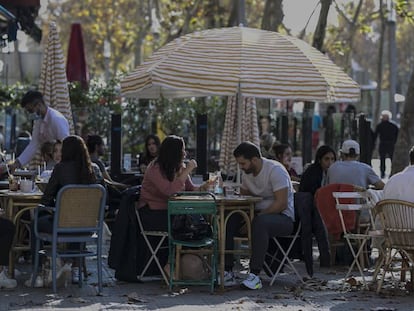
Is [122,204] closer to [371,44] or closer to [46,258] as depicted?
[46,258]

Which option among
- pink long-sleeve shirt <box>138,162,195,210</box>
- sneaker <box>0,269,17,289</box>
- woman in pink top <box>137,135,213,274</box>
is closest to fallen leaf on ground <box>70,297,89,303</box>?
sneaker <box>0,269,17,289</box>

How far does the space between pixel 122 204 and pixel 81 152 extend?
80 centimetres

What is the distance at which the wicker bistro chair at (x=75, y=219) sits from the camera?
10180 mm

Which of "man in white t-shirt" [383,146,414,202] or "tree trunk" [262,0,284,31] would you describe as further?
"tree trunk" [262,0,284,31]

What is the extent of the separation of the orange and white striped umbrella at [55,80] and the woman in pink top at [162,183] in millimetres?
4577

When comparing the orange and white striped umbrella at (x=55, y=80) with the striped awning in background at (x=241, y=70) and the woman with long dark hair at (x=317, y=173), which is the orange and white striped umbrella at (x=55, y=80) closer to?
the striped awning in background at (x=241, y=70)

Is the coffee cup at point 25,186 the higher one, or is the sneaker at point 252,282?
the coffee cup at point 25,186

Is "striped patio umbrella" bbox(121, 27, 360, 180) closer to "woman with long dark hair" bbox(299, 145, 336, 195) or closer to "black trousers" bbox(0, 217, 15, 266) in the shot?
"woman with long dark hair" bbox(299, 145, 336, 195)

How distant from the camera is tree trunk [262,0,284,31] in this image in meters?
23.4

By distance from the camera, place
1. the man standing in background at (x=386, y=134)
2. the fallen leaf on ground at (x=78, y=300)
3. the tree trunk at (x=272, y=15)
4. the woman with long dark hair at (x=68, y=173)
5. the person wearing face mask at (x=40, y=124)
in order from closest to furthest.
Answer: the fallen leaf on ground at (x=78, y=300) → the woman with long dark hair at (x=68, y=173) → the person wearing face mask at (x=40, y=124) → the tree trunk at (x=272, y=15) → the man standing in background at (x=386, y=134)

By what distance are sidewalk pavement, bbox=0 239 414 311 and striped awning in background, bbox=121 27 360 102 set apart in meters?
2.27

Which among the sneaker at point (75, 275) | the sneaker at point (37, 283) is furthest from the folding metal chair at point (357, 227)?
the sneaker at point (37, 283)

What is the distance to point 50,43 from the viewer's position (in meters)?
15.9

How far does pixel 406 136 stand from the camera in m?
17.5
